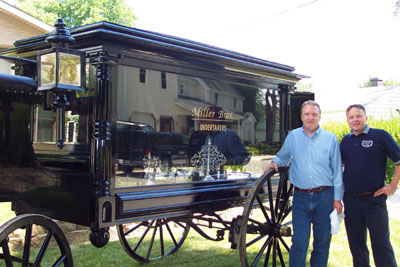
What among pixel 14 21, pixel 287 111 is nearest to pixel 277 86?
pixel 287 111

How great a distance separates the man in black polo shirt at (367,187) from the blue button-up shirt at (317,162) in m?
0.22

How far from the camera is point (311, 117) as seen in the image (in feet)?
12.0

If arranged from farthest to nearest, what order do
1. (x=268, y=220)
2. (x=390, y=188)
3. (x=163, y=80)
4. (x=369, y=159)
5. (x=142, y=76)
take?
(x=268, y=220)
(x=369, y=159)
(x=390, y=188)
(x=163, y=80)
(x=142, y=76)

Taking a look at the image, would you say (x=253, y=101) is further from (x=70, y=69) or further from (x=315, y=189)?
(x=70, y=69)

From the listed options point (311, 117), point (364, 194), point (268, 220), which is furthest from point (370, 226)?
point (311, 117)

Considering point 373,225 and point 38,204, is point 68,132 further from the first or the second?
point 373,225

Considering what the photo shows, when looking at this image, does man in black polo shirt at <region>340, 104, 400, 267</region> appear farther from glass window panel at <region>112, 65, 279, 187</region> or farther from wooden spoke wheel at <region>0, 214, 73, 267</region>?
wooden spoke wheel at <region>0, 214, 73, 267</region>

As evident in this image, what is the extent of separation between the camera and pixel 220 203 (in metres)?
3.77

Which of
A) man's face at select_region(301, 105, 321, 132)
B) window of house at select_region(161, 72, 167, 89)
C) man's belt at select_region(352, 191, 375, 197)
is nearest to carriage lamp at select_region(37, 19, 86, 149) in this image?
window of house at select_region(161, 72, 167, 89)

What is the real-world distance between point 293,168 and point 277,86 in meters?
1.11

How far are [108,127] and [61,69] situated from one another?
0.49 metres

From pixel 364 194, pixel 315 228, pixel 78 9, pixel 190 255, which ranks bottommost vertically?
pixel 190 255

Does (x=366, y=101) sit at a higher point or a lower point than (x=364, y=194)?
higher

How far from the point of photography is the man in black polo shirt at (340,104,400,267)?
3.61 meters
